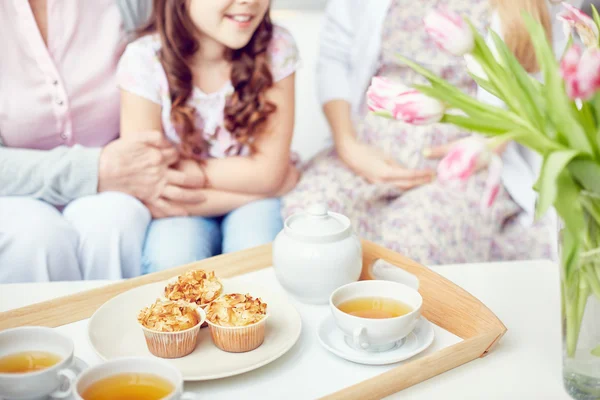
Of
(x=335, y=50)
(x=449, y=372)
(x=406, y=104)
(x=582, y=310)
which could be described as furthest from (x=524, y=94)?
(x=335, y=50)

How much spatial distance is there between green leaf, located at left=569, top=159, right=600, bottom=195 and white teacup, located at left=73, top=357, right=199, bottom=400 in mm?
471

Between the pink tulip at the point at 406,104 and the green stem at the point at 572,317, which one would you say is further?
the green stem at the point at 572,317

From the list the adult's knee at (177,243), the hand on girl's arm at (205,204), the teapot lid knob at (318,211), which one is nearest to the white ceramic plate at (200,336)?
the teapot lid knob at (318,211)

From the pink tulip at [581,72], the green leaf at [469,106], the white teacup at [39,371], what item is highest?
the pink tulip at [581,72]

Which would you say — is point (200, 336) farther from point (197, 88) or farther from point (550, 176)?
point (197, 88)

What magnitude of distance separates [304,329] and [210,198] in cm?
61

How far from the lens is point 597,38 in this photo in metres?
0.80

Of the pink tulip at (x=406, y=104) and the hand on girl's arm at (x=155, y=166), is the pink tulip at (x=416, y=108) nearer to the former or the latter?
the pink tulip at (x=406, y=104)

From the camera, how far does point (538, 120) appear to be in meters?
0.74

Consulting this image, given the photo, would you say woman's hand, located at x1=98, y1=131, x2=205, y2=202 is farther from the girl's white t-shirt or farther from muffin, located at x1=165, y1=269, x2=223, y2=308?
muffin, located at x1=165, y1=269, x2=223, y2=308

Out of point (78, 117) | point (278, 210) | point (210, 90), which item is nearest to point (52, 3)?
point (78, 117)

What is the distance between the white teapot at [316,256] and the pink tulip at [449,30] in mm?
440

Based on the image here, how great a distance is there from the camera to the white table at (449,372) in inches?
35.8

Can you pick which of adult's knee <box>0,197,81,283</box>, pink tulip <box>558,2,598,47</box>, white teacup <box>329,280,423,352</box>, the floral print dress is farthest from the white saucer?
adult's knee <box>0,197,81,283</box>
